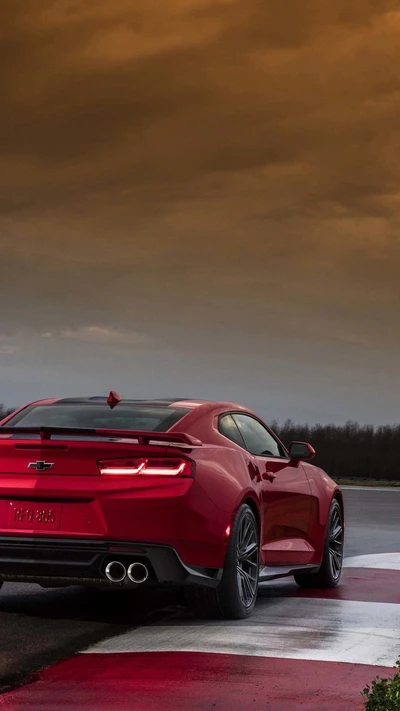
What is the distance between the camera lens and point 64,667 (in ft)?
19.8

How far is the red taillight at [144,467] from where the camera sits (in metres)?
6.99

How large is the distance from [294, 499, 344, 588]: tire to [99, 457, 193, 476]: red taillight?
9.37 ft

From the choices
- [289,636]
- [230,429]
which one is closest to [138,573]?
[289,636]

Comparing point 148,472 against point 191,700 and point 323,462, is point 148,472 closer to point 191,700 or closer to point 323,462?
point 191,700

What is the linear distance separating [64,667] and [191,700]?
101 cm

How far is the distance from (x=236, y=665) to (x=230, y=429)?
2449 mm

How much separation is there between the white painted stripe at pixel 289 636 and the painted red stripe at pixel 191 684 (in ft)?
0.67

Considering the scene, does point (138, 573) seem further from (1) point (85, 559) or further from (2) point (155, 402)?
(2) point (155, 402)

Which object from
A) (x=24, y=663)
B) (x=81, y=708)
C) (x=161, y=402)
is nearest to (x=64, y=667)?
(x=24, y=663)

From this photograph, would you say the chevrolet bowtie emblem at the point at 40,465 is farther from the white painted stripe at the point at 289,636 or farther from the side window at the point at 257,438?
the side window at the point at 257,438

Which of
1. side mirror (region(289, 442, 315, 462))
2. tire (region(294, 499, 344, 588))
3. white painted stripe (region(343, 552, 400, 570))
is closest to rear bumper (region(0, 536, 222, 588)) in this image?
side mirror (region(289, 442, 315, 462))

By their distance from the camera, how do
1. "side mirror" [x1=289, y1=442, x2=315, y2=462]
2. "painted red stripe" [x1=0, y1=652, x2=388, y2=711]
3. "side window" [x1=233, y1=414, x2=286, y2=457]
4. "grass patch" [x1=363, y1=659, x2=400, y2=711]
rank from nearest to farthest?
"grass patch" [x1=363, y1=659, x2=400, y2=711], "painted red stripe" [x1=0, y1=652, x2=388, y2=711], "side window" [x1=233, y1=414, x2=286, y2=457], "side mirror" [x1=289, y1=442, x2=315, y2=462]

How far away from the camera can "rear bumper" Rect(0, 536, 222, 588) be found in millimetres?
6895

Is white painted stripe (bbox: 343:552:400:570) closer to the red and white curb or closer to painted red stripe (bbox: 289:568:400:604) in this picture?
painted red stripe (bbox: 289:568:400:604)
